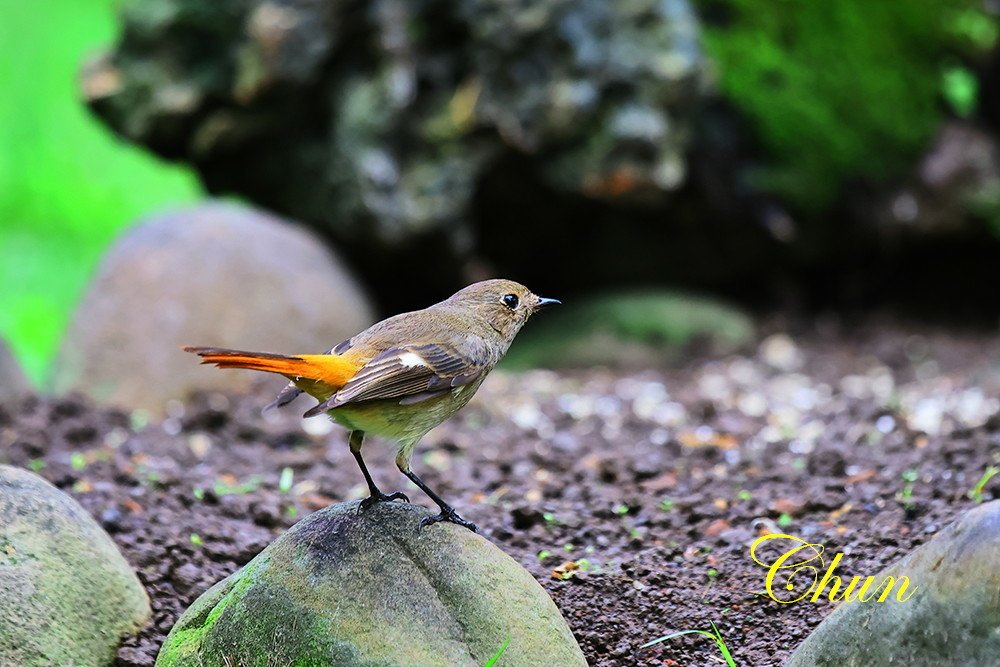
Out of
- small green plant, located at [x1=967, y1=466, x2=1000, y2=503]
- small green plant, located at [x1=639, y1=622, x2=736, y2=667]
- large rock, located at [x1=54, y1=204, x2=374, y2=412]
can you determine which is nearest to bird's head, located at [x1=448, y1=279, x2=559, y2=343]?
small green plant, located at [x1=639, y1=622, x2=736, y2=667]

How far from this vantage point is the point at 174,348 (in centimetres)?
674

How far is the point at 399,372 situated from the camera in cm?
321

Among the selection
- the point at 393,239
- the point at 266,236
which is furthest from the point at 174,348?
the point at 393,239

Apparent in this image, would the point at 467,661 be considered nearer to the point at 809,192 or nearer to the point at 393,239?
the point at 393,239

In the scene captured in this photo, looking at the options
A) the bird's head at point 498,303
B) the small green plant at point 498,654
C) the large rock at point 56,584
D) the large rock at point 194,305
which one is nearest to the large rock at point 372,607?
the small green plant at point 498,654

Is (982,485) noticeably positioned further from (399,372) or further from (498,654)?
(399,372)

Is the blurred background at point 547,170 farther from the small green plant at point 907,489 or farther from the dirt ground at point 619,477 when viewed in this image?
the small green plant at point 907,489

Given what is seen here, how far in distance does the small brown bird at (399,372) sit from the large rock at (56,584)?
0.69 metres

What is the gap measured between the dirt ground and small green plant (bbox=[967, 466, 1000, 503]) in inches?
1.0

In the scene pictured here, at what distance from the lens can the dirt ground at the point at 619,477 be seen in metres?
3.43

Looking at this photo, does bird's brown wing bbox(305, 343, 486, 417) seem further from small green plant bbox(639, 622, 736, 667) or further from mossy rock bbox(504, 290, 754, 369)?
mossy rock bbox(504, 290, 754, 369)

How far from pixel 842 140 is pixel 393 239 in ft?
11.2

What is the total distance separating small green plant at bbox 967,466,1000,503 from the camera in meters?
3.87

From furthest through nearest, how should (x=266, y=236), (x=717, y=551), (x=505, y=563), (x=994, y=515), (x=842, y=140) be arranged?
(x=842, y=140) < (x=266, y=236) < (x=717, y=551) < (x=505, y=563) < (x=994, y=515)
